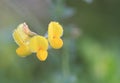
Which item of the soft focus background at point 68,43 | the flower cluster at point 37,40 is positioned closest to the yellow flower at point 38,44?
the flower cluster at point 37,40

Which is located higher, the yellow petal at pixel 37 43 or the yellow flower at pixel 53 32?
the yellow flower at pixel 53 32

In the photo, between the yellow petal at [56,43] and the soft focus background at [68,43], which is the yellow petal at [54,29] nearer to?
the yellow petal at [56,43]

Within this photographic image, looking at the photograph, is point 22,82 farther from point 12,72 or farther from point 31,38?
point 31,38

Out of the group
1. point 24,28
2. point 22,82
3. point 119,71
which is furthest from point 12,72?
point 24,28

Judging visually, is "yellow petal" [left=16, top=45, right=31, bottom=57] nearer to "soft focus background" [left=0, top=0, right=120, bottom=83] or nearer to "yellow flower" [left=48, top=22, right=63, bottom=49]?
"yellow flower" [left=48, top=22, right=63, bottom=49]

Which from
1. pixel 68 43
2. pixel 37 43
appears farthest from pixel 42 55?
pixel 68 43

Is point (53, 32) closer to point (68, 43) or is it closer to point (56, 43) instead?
point (56, 43)
